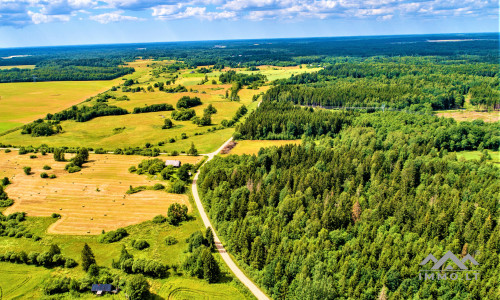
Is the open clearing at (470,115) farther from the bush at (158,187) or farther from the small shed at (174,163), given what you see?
the bush at (158,187)

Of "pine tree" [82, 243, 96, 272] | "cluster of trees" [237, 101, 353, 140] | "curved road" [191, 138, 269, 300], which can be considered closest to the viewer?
"curved road" [191, 138, 269, 300]

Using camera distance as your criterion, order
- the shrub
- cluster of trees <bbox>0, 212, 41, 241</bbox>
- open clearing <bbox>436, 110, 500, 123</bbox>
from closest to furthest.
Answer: cluster of trees <bbox>0, 212, 41, 241</bbox>, the shrub, open clearing <bbox>436, 110, 500, 123</bbox>

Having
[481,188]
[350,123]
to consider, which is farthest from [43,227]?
[350,123]

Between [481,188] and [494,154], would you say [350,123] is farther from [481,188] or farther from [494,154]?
[481,188]

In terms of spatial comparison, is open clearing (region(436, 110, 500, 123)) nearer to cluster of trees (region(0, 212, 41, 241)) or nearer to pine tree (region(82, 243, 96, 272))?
pine tree (region(82, 243, 96, 272))

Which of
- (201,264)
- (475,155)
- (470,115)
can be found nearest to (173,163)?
(201,264)

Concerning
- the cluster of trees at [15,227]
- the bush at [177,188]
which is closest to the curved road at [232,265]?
the bush at [177,188]

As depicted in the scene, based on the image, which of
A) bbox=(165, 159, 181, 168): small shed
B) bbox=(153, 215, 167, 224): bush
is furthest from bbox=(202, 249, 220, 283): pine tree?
bbox=(165, 159, 181, 168): small shed
